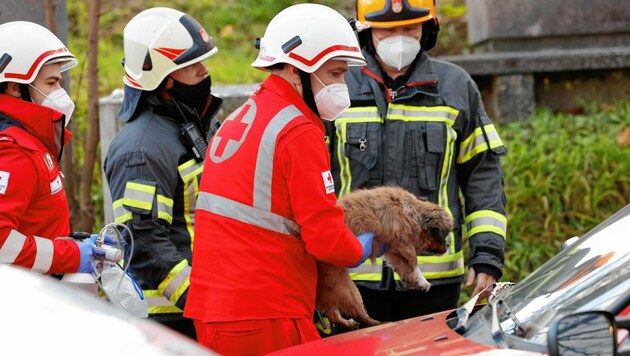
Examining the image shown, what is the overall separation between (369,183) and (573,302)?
5.51ft

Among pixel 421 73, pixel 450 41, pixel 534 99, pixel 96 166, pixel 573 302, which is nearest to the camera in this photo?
pixel 573 302

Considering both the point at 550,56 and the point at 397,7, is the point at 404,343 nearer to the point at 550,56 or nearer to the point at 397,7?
the point at 397,7

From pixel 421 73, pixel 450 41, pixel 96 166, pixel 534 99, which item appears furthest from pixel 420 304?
pixel 450 41

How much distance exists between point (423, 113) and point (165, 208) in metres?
1.27

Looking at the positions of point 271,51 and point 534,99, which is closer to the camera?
point 271,51

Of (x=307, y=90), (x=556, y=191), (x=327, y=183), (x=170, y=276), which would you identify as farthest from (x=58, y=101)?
(x=556, y=191)

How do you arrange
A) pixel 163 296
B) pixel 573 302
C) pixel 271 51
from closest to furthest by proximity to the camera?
pixel 573 302, pixel 271 51, pixel 163 296

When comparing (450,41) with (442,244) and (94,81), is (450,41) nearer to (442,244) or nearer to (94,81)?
(94,81)

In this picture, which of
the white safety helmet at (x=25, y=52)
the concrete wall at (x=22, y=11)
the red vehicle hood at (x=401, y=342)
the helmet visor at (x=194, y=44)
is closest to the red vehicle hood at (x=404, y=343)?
the red vehicle hood at (x=401, y=342)

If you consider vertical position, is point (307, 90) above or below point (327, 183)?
above

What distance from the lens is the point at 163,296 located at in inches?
182

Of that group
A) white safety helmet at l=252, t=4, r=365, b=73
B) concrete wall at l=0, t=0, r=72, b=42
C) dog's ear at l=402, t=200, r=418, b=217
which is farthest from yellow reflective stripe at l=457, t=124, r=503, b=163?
concrete wall at l=0, t=0, r=72, b=42

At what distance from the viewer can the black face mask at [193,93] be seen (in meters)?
4.78

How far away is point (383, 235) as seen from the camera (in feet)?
13.2
